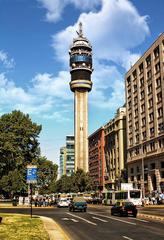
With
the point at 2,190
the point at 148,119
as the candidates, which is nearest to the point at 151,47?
the point at 148,119

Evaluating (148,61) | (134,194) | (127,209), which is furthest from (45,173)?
(127,209)

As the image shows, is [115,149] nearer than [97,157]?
Yes

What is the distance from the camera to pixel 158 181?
274 feet

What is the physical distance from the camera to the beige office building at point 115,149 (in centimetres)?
12338

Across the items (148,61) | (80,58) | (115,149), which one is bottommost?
(115,149)

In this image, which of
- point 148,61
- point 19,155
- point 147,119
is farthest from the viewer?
point 148,61

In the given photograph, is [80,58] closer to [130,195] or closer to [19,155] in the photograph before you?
[19,155]

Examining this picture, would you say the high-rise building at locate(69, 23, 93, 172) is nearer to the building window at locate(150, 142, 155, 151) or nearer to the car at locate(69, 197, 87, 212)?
the building window at locate(150, 142, 155, 151)

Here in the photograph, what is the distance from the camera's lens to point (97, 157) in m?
159

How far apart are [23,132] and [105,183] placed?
65012mm

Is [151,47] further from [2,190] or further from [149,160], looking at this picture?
[2,190]

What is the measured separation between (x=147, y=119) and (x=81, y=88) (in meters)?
92.9

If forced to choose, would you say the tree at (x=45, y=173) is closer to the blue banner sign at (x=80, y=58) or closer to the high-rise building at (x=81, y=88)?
the high-rise building at (x=81, y=88)

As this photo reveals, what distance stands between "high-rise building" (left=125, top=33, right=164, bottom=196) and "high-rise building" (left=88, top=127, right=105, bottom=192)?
45.0 meters
